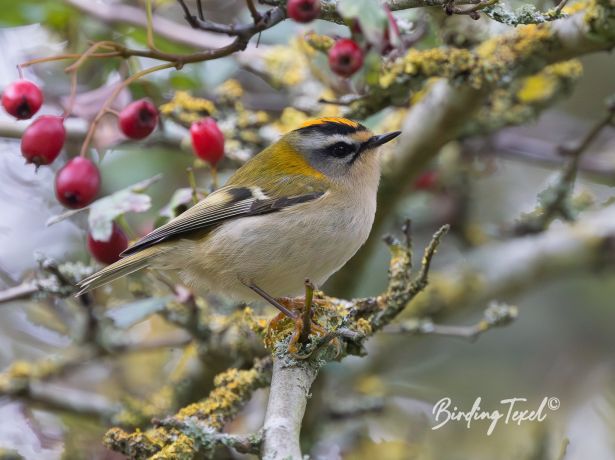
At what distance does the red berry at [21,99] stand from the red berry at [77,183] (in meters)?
0.20

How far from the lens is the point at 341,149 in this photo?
2.72 metres

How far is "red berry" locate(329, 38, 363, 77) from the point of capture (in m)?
2.25

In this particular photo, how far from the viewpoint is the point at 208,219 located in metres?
2.47

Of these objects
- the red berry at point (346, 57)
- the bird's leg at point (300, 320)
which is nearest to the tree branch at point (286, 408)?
the bird's leg at point (300, 320)

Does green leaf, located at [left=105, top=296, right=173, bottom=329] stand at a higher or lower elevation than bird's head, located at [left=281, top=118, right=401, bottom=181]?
lower

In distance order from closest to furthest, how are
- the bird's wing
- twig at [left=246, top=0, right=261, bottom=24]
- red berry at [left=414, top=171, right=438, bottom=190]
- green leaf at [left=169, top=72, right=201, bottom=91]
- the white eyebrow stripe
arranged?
twig at [left=246, top=0, right=261, bottom=24]
the bird's wing
the white eyebrow stripe
green leaf at [left=169, top=72, right=201, bottom=91]
red berry at [left=414, top=171, right=438, bottom=190]

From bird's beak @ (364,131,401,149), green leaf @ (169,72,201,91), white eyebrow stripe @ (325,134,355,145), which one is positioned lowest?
green leaf @ (169,72,201,91)

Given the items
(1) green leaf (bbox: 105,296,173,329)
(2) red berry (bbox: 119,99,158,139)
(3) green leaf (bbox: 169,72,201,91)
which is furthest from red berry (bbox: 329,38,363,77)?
(3) green leaf (bbox: 169,72,201,91)

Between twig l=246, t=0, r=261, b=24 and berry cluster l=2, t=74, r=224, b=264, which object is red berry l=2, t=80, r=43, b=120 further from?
twig l=246, t=0, r=261, b=24

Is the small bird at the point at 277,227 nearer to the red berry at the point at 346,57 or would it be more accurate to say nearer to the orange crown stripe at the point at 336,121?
the orange crown stripe at the point at 336,121

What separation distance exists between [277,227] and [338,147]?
0.45 m

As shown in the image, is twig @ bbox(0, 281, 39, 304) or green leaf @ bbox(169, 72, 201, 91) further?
green leaf @ bbox(169, 72, 201, 91)

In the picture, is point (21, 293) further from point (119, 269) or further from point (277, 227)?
point (277, 227)

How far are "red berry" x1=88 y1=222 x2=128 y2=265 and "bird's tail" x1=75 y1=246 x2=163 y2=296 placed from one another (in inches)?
1.3
